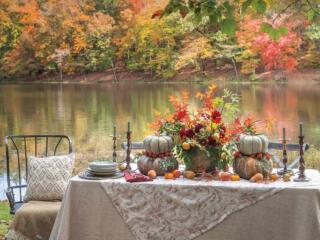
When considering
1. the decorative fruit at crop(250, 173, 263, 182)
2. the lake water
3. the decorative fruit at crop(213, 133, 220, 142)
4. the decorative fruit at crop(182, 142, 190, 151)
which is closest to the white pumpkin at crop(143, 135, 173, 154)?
the decorative fruit at crop(182, 142, 190, 151)

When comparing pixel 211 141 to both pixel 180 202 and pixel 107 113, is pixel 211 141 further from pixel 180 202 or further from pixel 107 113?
pixel 107 113

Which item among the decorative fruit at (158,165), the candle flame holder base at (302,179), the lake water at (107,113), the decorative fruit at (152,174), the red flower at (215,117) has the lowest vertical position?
the lake water at (107,113)

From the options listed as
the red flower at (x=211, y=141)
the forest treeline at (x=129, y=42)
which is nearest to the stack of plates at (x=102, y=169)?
the red flower at (x=211, y=141)

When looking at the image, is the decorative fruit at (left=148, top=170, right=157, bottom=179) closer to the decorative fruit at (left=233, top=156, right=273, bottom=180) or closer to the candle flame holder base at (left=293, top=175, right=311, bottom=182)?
the decorative fruit at (left=233, top=156, right=273, bottom=180)

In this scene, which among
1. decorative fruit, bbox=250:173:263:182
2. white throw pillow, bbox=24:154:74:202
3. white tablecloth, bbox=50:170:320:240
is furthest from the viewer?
white throw pillow, bbox=24:154:74:202

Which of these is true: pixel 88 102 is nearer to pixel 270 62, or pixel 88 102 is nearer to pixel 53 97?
pixel 53 97

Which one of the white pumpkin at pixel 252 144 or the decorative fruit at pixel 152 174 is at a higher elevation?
the white pumpkin at pixel 252 144

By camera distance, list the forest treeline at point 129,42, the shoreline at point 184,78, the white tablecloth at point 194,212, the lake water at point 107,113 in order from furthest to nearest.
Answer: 1. the forest treeline at point 129,42
2. the shoreline at point 184,78
3. the lake water at point 107,113
4. the white tablecloth at point 194,212

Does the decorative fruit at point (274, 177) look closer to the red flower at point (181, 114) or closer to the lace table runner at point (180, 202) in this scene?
the lace table runner at point (180, 202)

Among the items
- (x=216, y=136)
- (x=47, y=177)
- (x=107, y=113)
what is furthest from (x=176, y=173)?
(x=107, y=113)

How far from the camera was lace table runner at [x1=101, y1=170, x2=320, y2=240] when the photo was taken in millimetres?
3398

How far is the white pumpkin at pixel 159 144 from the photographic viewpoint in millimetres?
3664

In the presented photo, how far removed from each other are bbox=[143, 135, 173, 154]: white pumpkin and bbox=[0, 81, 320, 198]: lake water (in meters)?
5.14

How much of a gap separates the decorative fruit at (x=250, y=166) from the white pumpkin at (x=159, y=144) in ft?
1.28
